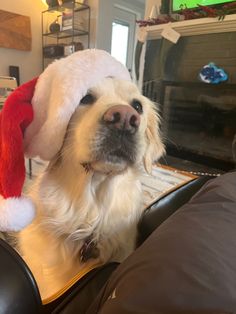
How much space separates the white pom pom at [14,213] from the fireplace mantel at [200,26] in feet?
6.03

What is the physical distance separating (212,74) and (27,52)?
267cm

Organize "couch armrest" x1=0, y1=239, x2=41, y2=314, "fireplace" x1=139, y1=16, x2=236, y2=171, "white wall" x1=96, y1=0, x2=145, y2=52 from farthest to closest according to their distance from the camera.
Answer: "white wall" x1=96, y1=0, x2=145, y2=52
"fireplace" x1=139, y1=16, x2=236, y2=171
"couch armrest" x1=0, y1=239, x2=41, y2=314

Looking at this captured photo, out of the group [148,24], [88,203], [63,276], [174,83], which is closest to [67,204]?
[88,203]

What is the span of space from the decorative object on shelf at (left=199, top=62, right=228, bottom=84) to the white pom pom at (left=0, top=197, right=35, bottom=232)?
5.92ft

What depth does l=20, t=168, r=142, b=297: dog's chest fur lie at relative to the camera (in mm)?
754

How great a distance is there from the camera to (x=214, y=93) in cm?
212

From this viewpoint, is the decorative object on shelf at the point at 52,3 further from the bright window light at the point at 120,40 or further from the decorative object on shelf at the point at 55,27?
the bright window light at the point at 120,40

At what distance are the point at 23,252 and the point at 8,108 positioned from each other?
1.49 ft

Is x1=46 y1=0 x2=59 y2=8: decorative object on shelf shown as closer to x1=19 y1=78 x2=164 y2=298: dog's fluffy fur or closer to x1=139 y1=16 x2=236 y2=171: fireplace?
x1=139 y1=16 x2=236 y2=171: fireplace

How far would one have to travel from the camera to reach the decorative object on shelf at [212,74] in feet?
6.54

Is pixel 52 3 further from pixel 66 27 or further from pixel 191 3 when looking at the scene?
pixel 191 3

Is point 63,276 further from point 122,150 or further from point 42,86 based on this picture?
point 42,86

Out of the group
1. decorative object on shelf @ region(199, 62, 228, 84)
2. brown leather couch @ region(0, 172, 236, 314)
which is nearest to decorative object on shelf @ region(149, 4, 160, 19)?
decorative object on shelf @ region(199, 62, 228, 84)

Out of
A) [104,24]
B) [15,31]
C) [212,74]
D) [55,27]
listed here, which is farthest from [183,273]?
[15,31]
